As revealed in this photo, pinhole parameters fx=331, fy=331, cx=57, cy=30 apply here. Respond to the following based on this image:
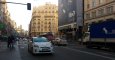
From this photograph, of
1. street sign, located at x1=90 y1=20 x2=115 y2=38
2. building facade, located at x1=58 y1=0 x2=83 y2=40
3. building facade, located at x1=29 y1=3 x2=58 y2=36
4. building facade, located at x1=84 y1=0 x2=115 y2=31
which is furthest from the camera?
building facade, located at x1=29 y1=3 x2=58 y2=36

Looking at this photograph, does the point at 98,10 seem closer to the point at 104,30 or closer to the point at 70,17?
the point at 70,17

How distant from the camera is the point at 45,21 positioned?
185m

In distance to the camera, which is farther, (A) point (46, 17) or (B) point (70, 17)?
(A) point (46, 17)

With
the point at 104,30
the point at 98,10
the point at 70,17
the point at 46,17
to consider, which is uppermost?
the point at 46,17

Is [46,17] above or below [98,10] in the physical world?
above

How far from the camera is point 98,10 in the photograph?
7588 cm

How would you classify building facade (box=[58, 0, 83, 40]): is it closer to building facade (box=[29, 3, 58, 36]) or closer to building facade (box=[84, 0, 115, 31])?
building facade (box=[84, 0, 115, 31])

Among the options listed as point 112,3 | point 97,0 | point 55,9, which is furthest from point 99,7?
point 55,9

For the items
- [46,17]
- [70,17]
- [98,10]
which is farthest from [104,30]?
[46,17]

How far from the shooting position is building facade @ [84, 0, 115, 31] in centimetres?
6738

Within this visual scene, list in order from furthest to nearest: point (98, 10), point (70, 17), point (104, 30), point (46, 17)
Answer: point (46, 17) < point (70, 17) < point (98, 10) < point (104, 30)

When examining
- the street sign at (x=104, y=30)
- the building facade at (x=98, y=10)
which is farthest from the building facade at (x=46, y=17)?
the street sign at (x=104, y=30)

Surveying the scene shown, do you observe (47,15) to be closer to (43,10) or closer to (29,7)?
(43,10)

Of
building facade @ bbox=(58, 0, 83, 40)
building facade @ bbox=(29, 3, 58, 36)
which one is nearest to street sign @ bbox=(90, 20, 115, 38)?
building facade @ bbox=(58, 0, 83, 40)
